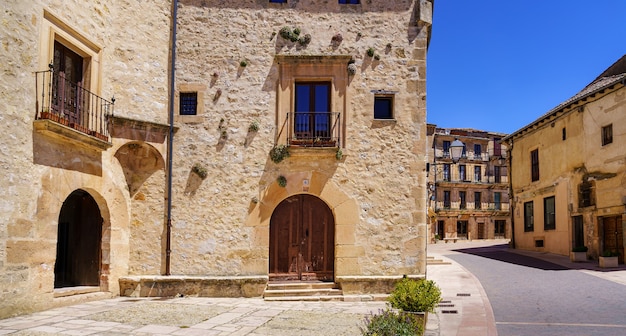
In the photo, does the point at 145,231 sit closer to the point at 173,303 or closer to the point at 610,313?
the point at 173,303

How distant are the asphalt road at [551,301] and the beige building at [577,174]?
2921mm

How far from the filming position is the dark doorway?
17.2m

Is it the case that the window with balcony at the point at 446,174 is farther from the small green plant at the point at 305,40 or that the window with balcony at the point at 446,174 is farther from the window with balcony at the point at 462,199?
the small green plant at the point at 305,40

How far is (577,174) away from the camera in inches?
766

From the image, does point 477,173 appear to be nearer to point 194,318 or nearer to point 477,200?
point 477,200

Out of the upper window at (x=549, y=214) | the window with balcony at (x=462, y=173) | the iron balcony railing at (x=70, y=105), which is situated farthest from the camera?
the window with balcony at (x=462, y=173)

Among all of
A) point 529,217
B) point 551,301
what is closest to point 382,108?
point 551,301

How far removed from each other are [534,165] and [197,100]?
16.8 metres

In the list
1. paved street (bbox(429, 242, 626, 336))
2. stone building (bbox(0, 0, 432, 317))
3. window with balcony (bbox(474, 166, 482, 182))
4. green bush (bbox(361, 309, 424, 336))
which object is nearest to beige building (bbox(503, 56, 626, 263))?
paved street (bbox(429, 242, 626, 336))

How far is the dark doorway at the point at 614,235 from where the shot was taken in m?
17.2

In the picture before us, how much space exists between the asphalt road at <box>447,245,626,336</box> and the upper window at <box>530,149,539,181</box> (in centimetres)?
722

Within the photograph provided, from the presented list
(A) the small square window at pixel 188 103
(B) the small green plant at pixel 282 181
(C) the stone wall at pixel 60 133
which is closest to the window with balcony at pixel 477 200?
(B) the small green plant at pixel 282 181

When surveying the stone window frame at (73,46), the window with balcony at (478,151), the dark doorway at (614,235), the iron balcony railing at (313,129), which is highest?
the window with balcony at (478,151)

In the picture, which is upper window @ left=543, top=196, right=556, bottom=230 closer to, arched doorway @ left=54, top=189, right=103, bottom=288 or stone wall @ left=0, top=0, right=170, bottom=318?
stone wall @ left=0, top=0, right=170, bottom=318
